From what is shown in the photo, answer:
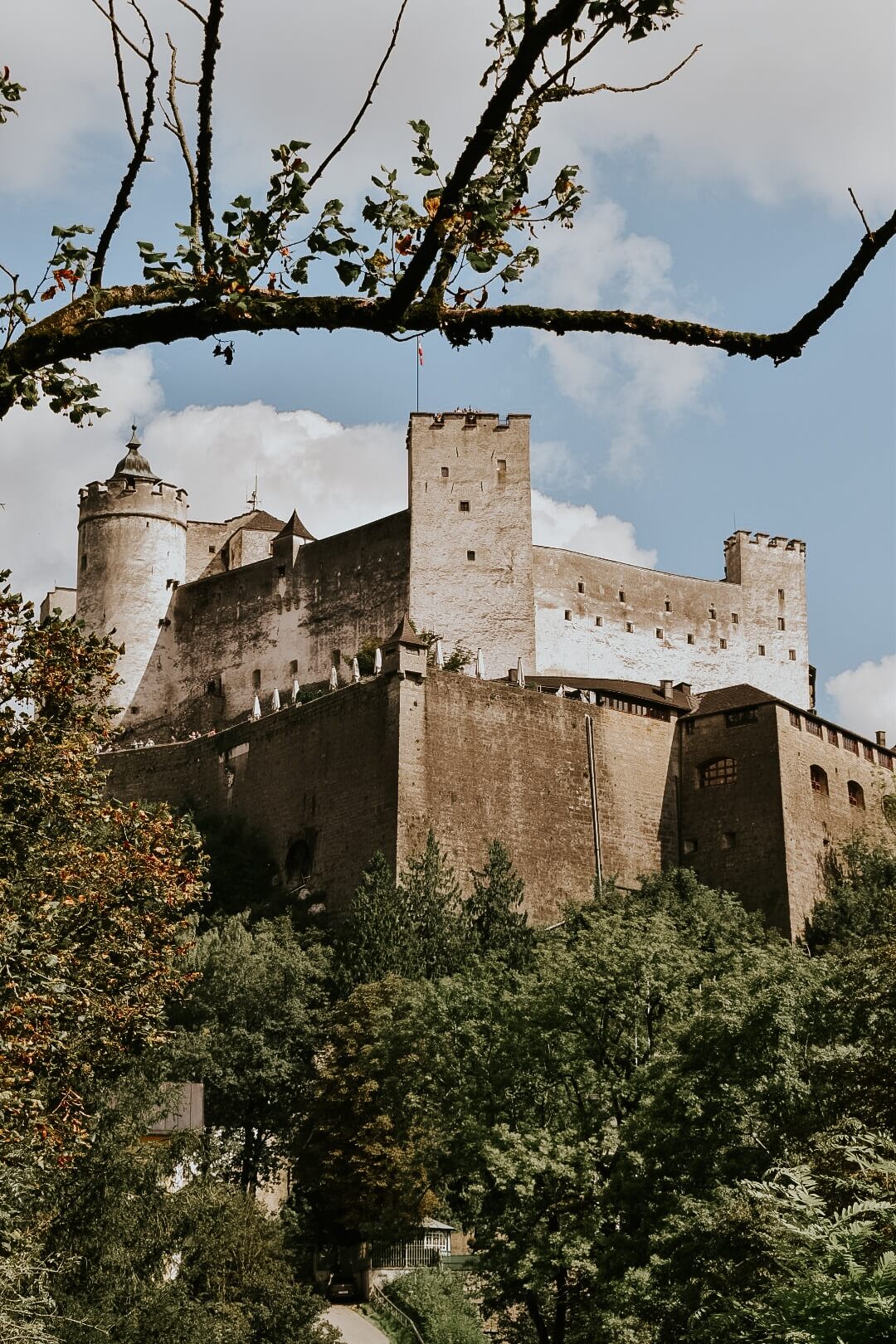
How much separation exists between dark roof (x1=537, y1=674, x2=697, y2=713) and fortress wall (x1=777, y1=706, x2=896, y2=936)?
4455 millimetres

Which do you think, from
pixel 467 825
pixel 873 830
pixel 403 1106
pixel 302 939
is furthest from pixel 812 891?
pixel 403 1106

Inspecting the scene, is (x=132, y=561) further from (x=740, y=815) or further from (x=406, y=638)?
(x=740, y=815)

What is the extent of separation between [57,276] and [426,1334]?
3371 centimetres

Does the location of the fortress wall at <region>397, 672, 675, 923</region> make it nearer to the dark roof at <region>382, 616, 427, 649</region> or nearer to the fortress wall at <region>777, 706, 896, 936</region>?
the dark roof at <region>382, 616, 427, 649</region>

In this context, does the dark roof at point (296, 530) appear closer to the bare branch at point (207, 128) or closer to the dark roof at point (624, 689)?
the dark roof at point (624, 689)

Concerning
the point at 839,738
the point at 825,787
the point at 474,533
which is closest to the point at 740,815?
the point at 825,787

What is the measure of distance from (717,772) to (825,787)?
10.8ft

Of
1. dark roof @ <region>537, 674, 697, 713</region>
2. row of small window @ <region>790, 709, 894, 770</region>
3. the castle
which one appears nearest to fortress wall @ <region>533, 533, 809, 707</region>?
the castle

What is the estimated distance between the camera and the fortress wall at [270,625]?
2603 inches

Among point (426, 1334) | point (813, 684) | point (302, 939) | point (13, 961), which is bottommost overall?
point (426, 1334)

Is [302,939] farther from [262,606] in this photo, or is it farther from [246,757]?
[262,606]

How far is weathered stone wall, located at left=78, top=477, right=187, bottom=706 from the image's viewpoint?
2820 inches

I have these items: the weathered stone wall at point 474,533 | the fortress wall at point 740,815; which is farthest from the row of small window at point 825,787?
the weathered stone wall at point 474,533

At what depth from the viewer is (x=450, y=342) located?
6035 mm
